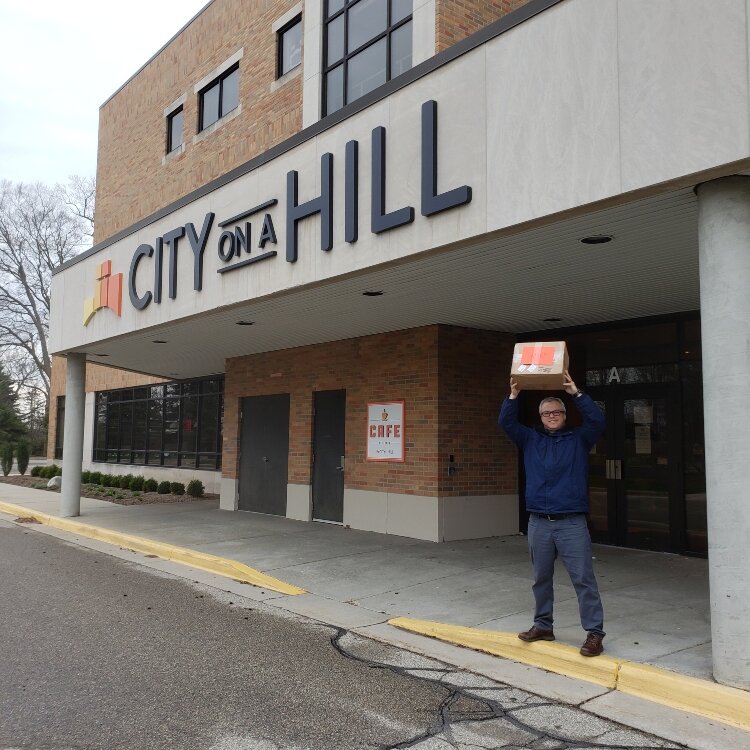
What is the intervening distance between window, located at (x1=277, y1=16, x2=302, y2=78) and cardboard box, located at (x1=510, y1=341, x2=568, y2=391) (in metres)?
11.1

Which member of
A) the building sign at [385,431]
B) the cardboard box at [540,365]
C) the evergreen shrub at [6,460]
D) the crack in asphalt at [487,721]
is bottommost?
the crack in asphalt at [487,721]

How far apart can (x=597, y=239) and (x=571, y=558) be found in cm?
278

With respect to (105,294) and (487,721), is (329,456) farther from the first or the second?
(487,721)

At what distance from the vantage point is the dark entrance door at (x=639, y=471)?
946 centimetres

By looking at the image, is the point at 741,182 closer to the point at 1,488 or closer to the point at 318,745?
the point at 318,745

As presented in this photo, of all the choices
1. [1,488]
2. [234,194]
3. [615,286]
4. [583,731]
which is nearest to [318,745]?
[583,731]

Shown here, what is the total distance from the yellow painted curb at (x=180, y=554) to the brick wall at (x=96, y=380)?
7.78m

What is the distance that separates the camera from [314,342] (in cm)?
1305

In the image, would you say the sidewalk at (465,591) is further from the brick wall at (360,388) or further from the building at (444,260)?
the brick wall at (360,388)

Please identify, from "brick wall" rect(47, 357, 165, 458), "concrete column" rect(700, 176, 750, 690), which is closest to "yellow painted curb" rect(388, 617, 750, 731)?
"concrete column" rect(700, 176, 750, 690)

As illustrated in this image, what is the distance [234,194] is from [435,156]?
3.81m

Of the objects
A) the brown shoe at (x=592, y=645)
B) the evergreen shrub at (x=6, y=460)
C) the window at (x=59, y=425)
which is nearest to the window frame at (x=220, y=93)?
the brown shoe at (x=592, y=645)

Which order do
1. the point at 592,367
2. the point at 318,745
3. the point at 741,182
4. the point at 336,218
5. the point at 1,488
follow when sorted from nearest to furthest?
the point at 318,745 → the point at 741,182 → the point at 336,218 → the point at 592,367 → the point at 1,488

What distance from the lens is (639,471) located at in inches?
387
